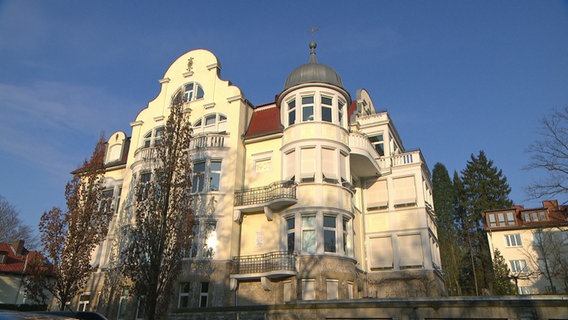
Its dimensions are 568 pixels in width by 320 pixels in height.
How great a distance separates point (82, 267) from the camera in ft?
70.0

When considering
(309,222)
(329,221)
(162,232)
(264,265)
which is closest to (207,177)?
(264,265)

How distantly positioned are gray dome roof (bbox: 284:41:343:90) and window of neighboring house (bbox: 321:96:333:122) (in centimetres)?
103

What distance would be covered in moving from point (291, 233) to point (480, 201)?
4521cm

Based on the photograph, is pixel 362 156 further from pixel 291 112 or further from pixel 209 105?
pixel 209 105

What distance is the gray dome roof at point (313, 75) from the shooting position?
24.6 m

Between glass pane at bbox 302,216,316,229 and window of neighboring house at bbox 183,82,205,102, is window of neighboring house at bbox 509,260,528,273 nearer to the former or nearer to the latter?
glass pane at bbox 302,216,316,229

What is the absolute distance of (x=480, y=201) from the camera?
190ft

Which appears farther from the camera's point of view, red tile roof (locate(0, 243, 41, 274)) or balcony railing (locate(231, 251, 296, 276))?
red tile roof (locate(0, 243, 41, 274))

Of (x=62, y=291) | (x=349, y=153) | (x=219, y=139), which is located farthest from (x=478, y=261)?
(x=62, y=291)

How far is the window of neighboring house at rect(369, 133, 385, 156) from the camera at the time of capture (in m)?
28.3

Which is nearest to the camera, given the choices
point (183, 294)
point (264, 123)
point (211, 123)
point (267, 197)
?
point (183, 294)

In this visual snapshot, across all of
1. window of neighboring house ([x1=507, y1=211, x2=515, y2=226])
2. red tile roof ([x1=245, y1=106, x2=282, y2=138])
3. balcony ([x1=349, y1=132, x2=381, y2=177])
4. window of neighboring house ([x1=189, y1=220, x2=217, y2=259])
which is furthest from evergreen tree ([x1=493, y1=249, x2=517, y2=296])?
window of neighboring house ([x1=189, y1=220, x2=217, y2=259])

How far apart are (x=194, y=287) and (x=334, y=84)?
1381cm

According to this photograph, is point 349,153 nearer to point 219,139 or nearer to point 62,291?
point 219,139
